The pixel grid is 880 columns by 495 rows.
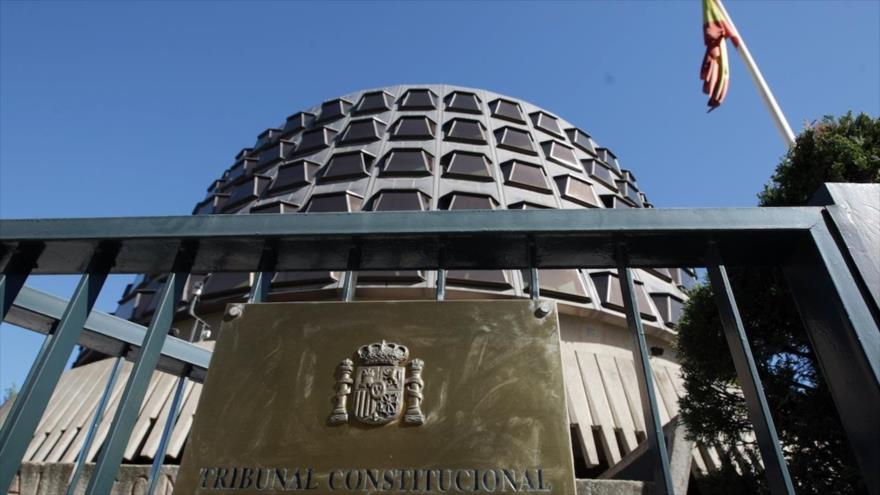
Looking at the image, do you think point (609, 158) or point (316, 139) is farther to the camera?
point (609, 158)

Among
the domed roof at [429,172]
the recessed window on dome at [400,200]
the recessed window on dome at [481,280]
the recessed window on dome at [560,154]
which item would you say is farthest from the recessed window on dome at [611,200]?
the recessed window on dome at [481,280]

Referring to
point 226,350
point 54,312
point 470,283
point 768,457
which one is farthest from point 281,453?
point 470,283

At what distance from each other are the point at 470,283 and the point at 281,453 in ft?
46.2

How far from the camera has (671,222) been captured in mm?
2051

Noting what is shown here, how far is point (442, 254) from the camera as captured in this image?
2191mm

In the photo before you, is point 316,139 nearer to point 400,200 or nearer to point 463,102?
point 463,102

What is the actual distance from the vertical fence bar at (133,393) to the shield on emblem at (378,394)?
2.29 ft

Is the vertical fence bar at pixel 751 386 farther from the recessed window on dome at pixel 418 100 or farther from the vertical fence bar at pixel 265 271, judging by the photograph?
the recessed window on dome at pixel 418 100

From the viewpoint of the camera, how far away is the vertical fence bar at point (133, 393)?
1.72 metres

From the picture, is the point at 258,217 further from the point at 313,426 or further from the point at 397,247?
the point at 313,426

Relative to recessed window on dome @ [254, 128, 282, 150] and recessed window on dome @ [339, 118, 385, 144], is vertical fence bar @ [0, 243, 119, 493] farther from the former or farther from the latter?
recessed window on dome @ [254, 128, 282, 150]

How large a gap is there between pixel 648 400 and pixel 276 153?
26.5 metres

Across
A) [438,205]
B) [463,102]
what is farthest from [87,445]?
[463,102]

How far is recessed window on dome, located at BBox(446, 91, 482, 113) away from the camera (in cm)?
2723
